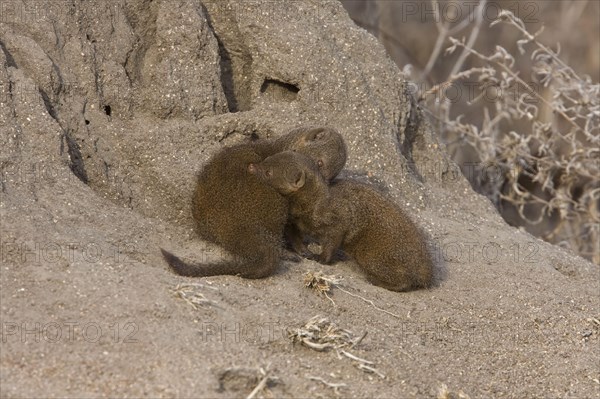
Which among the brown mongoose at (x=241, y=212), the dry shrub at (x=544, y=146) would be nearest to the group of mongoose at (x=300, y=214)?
the brown mongoose at (x=241, y=212)

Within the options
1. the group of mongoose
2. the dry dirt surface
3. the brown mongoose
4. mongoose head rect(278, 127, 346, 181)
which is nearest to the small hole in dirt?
the dry dirt surface

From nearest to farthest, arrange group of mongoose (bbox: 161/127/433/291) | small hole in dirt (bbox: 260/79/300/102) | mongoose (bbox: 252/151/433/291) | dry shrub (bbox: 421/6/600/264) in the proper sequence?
1. group of mongoose (bbox: 161/127/433/291)
2. mongoose (bbox: 252/151/433/291)
3. small hole in dirt (bbox: 260/79/300/102)
4. dry shrub (bbox: 421/6/600/264)

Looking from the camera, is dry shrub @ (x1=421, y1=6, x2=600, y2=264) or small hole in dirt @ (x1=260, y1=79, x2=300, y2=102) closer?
small hole in dirt @ (x1=260, y1=79, x2=300, y2=102)

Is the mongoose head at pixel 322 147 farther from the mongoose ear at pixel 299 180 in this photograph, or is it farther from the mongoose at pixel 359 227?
the mongoose ear at pixel 299 180

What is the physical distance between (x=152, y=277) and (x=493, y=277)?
71.4 inches

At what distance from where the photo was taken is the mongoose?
448cm

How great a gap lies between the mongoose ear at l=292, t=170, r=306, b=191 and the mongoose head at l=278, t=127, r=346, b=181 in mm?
237

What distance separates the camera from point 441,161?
5.83 meters

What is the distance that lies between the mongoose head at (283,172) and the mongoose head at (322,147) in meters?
0.22

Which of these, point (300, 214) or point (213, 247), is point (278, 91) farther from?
point (213, 247)

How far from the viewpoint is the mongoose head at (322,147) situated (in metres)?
4.72

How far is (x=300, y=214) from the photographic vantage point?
4.58m

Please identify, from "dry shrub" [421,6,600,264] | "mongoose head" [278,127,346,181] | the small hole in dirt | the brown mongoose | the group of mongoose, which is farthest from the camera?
"dry shrub" [421,6,600,264]

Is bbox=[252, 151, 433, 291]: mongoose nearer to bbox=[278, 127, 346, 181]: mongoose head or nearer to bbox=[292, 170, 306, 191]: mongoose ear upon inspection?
bbox=[292, 170, 306, 191]: mongoose ear
